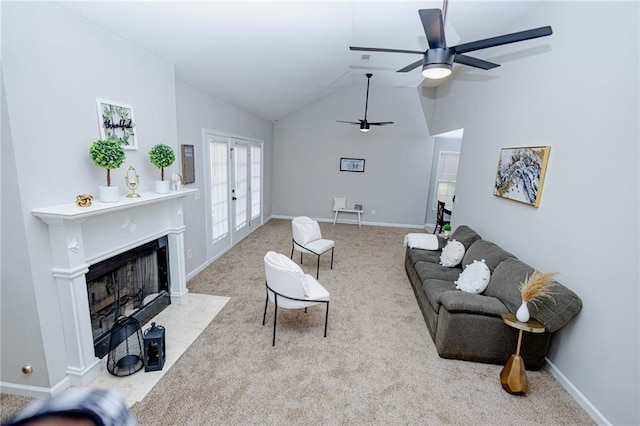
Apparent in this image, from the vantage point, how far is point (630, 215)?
189cm

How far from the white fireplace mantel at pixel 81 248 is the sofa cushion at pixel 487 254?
131 inches

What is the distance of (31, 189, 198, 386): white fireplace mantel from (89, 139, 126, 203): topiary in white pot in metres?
0.07

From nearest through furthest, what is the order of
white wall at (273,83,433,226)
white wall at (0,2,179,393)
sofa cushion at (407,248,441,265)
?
1. white wall at (0,2,179,393)
2. sofa cushion at (407,248,441,265)
3. white wall at (273,83,433,226)

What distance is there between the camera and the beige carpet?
6.61 ft

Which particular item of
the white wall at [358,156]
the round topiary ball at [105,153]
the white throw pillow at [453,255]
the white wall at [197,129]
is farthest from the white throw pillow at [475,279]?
the white wall at [358,156]

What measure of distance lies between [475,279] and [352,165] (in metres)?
5.11

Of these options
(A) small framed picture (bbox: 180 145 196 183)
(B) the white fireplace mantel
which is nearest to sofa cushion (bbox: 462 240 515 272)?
(B) the white fireplace mantel

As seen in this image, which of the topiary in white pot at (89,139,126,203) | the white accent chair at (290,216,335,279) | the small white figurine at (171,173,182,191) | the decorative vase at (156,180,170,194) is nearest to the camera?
the topiary in white pot at (89,139,126,203)

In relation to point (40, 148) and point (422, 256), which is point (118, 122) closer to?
point (40, 148)

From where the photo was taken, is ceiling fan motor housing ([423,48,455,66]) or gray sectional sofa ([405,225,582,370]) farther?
gray sectional sofa ([405,225,582,370])

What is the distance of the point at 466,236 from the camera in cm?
393

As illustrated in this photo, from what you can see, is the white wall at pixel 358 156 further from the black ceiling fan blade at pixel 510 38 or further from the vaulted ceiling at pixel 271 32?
the black ceiling fan blade at pixel 510 38

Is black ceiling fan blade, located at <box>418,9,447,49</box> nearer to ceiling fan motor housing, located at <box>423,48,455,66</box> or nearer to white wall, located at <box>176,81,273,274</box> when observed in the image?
ceiling fan motor housing, located at <box>423,48,455,66</box>

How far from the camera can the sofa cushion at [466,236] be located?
12.5ft
